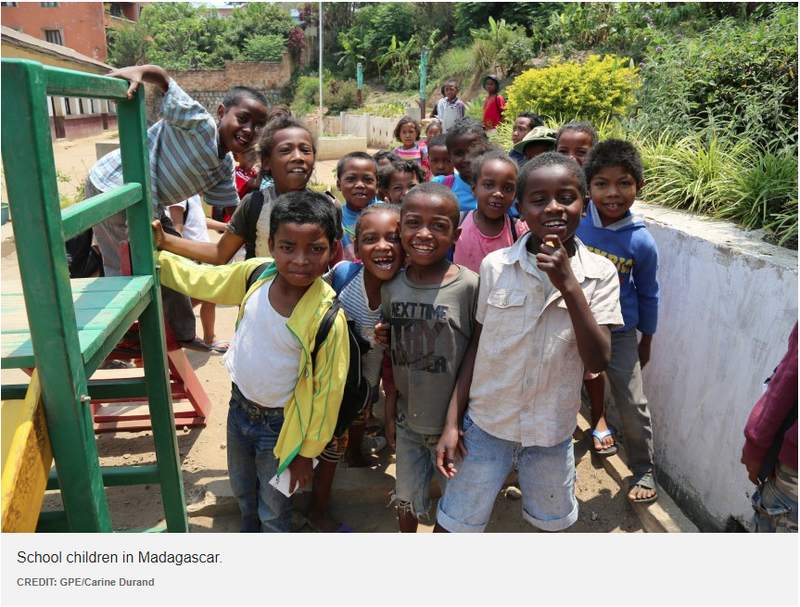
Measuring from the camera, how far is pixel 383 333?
2.18 m

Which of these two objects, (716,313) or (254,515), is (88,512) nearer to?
(254,515)

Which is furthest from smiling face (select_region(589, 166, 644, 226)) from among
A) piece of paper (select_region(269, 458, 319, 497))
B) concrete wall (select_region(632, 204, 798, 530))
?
piece of paper (select_region(269, 458, 319, 497))

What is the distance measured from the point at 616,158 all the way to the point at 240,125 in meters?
1.80

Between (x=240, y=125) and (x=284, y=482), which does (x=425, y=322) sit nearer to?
(x=284, y=482)

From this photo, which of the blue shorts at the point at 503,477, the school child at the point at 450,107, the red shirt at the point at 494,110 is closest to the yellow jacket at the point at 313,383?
the blue shorts at the point at 503,477

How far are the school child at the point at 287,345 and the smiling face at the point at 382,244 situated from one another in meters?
0.14

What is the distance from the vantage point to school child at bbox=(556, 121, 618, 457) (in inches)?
118

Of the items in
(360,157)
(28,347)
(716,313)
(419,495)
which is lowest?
(419,495)

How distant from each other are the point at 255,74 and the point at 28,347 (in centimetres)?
3261

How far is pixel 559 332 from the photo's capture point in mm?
1896

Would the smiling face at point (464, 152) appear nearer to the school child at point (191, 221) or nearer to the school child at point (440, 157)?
the school child at point (440, 157)

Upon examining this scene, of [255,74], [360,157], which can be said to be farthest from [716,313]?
[255,74]

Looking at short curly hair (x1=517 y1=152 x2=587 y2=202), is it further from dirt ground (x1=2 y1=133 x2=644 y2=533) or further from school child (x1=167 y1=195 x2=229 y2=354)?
school child (x1=167 y1=195 x2=229 y2=354)

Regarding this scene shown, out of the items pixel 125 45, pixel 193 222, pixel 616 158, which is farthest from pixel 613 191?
pixel 125 45
